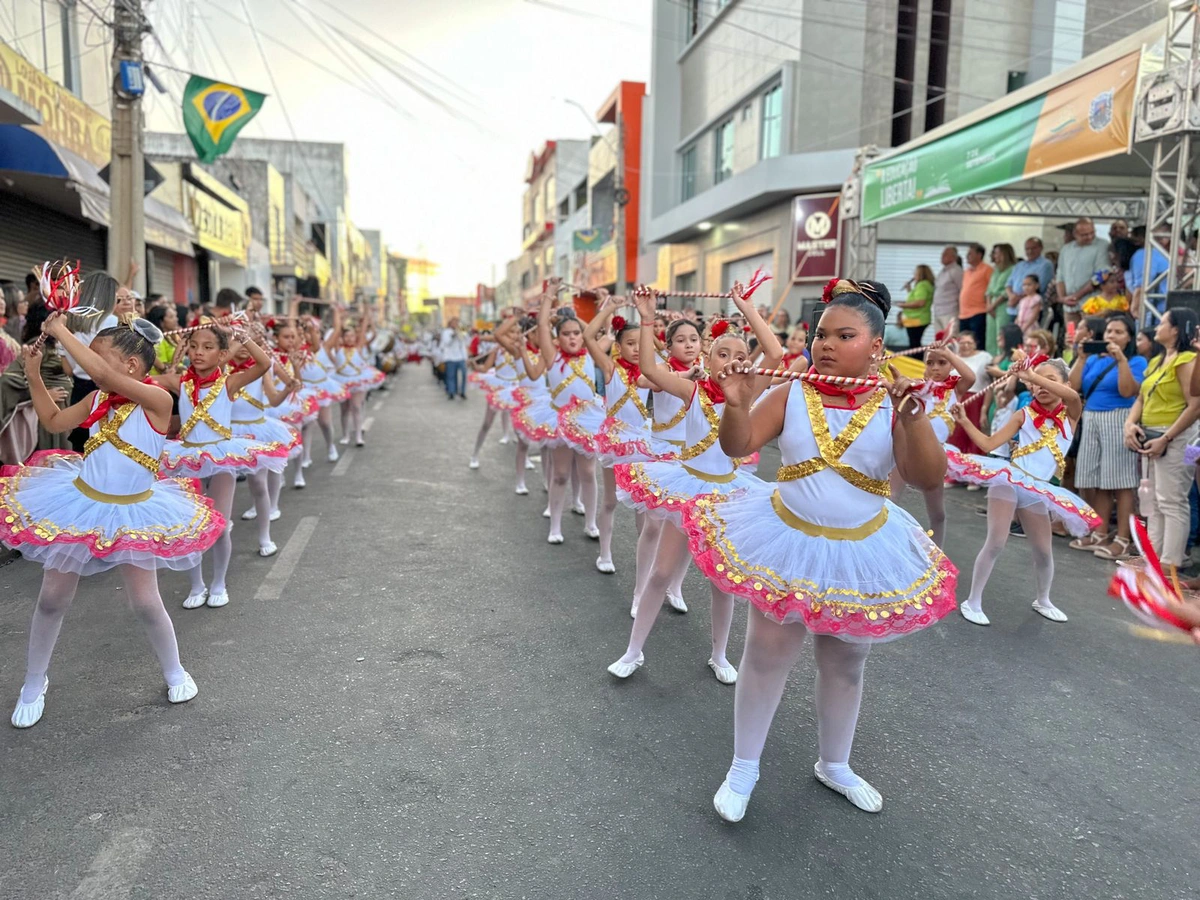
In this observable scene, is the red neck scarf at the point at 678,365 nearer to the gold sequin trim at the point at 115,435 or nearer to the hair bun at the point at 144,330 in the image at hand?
the hair bun at the point at 144,330

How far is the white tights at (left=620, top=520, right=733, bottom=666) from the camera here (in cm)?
427

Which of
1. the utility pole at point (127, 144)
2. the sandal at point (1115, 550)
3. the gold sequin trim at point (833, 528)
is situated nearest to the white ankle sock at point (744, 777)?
the gold sequin trim at point (833, 528)

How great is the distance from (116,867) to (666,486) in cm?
295

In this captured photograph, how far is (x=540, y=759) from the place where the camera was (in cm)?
354

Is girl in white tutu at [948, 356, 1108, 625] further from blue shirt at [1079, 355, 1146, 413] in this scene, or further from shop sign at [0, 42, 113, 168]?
shop sign at [0, 42, 113, 168]

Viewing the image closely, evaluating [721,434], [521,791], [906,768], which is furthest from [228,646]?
[906,768]

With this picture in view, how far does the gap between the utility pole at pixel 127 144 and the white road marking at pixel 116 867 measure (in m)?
9.26

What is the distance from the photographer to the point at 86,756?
349 centimetres

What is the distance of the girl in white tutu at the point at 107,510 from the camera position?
374 centimetres

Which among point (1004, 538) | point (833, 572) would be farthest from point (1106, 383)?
point (833, 572)

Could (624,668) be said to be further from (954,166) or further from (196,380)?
(954,166)

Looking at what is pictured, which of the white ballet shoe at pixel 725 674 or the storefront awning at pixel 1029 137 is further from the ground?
the storefront awning at pixel 1029 137

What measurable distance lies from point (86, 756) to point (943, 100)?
25.0m

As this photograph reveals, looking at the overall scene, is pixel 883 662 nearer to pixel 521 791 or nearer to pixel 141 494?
pixel 521 791
